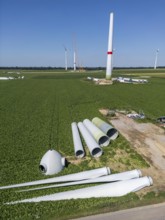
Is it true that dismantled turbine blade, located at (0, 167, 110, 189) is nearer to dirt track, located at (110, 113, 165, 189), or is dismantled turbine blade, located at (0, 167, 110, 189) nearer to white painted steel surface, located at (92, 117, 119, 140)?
dirt track, located at (110, 113, 165, 189)

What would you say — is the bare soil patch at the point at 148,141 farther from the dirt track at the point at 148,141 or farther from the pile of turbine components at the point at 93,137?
the pile of turbine components at the point at 93,137

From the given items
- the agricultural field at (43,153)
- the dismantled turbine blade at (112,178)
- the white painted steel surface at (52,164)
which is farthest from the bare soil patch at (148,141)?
the white painted steel surface at (52,164)

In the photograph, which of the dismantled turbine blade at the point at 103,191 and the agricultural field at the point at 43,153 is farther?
the dismantled turbine blade at the point at 103,191

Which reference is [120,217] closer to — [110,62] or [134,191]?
[134,191]

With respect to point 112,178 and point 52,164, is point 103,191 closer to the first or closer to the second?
point 112,178

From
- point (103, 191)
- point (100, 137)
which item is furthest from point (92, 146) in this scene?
point (103, 191)

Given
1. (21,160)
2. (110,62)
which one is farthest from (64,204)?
(110,62)
